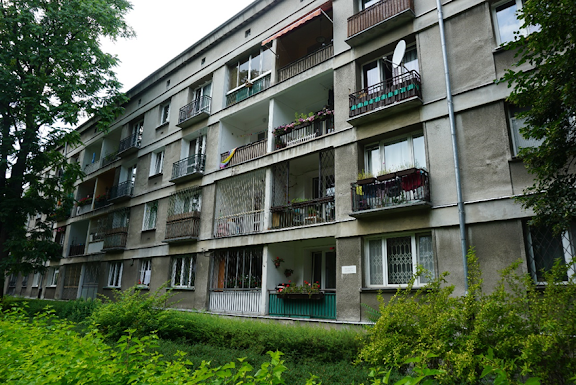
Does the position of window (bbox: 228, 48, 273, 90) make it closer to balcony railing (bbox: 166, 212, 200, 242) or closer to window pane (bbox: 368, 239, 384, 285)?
balcony railing (bbox: 166, 212, 200, 242)

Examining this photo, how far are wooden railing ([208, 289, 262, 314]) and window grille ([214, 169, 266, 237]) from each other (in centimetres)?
239

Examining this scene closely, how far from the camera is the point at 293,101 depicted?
16.7 metres

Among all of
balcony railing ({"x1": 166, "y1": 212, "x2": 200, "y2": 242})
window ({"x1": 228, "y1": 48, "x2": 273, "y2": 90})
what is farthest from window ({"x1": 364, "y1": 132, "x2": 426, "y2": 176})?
balcony railing ({"x1": 166, "y1": 212, "x2": 200, "y2": 242})

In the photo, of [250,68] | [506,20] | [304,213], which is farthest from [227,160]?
[506,20]

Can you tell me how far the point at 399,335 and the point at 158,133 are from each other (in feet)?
65.4

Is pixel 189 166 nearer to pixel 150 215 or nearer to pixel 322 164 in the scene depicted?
pixel 150 215

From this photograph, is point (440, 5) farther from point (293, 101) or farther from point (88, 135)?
point (88, 135)

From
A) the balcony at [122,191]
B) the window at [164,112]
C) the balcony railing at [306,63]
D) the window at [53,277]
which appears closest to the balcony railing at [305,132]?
the balcony railing at [306,63]

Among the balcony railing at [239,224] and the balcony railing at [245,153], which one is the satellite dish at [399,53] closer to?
the balcony railing at [245,153]

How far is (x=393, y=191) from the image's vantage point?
11258mm

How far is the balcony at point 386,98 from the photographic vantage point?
1156 cm

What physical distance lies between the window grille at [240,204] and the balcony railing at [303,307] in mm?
2977

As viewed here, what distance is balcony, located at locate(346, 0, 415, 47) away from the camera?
1232 centimetres

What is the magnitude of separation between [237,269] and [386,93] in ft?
29.6
